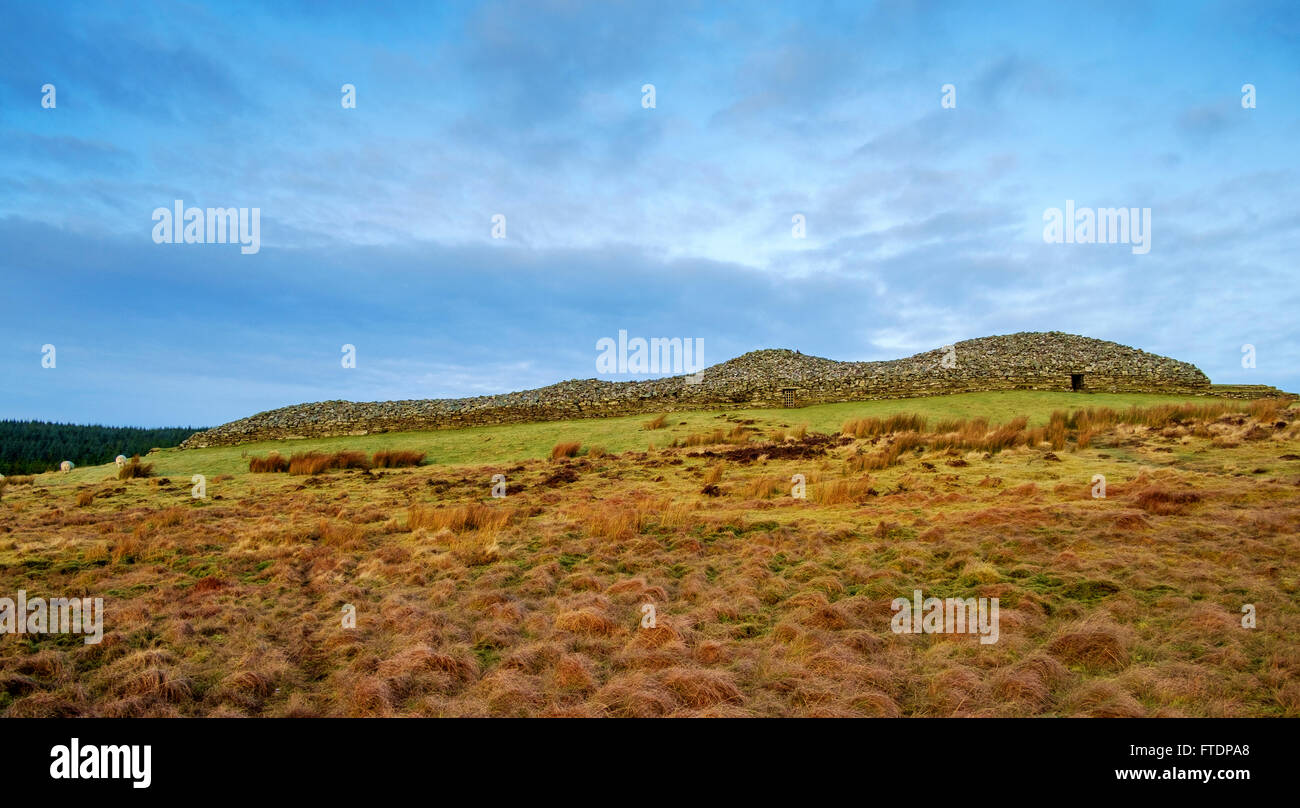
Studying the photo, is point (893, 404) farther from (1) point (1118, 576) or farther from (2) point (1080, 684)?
(2) point (1080, 684)

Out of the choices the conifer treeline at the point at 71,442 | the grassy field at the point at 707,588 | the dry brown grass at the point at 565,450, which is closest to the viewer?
the grassy field at the point at 707,588

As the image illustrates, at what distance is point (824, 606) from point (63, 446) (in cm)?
10025

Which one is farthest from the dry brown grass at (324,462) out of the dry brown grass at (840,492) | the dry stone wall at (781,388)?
the dry brown grass at (840,492)

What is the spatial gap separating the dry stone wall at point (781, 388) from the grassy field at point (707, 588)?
14592 mm

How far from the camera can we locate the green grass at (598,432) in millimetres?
24484

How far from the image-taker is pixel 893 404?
30125mm

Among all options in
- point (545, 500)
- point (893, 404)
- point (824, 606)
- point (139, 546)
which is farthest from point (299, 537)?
point (893, 404)

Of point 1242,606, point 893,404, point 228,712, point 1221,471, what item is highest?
point 893,404

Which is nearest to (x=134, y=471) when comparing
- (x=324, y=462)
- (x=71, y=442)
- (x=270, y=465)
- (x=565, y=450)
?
(x=270, y=465)

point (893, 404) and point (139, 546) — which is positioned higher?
point (893, 404)

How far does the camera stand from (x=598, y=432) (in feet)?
91.3

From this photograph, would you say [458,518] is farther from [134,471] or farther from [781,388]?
[781,388]

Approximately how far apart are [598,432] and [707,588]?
782 inches

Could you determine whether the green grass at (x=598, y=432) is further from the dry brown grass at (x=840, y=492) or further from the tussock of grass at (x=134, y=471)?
the dry brown grass at (x=840, y=492)
